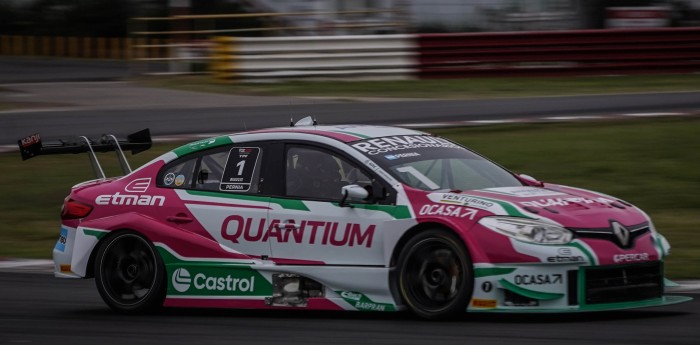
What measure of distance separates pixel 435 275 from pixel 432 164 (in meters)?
0.98

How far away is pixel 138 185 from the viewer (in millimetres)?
9148

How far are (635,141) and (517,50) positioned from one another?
10.6 metres

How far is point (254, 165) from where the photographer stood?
8.71 meters

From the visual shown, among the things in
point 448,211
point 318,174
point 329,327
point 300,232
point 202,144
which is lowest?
point 329,327

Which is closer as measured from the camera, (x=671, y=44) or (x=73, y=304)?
(x=73, y=304)

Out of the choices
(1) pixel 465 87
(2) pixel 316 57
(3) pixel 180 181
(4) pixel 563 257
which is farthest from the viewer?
(2) pixel 316 57

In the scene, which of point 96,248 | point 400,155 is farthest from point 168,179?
point 400,155

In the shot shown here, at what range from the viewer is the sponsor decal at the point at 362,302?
7883 mm

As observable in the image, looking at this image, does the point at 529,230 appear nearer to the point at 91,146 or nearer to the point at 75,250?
the point at 75,250

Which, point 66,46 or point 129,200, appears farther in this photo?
point 66,46

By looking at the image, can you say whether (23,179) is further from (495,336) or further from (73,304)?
(495,336)

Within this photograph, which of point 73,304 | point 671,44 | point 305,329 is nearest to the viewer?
point 305,329

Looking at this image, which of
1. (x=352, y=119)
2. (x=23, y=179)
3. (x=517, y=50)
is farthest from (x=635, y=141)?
(x=517, y=50)

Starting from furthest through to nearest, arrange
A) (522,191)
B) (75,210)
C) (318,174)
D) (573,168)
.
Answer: (573,168) < (75,210) < (318,174) < (522,191)
